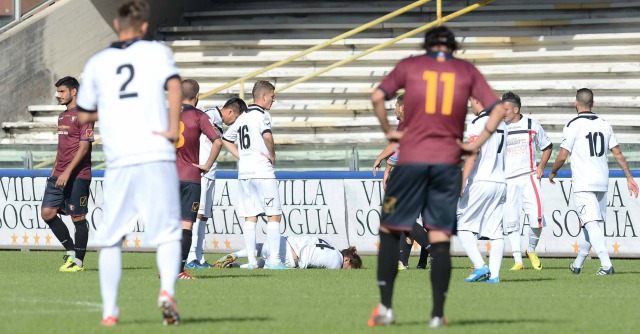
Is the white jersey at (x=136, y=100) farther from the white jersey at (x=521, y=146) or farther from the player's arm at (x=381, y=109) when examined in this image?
the white jersey at (x=521, y=146)

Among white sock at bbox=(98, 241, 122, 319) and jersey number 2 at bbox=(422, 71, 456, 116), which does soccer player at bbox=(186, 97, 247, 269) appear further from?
jersey number 2 at bbox=(422, 71, 456, 116)

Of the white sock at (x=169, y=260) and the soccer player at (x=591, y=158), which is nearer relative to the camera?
the white sock at (x=169, y=260)

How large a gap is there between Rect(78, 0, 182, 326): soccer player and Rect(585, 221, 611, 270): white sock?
25.9 feet

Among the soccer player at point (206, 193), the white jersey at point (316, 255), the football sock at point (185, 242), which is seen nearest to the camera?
the football sock at point (185, 242)

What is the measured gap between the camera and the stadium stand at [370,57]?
77.7 ft

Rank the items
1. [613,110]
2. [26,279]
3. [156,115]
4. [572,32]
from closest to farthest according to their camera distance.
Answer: [156,115] → [26,279] → [613,110] → [572,32]

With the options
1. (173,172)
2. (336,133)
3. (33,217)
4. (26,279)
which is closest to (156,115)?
(173,172)

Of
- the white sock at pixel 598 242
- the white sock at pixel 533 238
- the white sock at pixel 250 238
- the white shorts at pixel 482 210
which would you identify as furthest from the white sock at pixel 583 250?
the white sock at pixel 250 238

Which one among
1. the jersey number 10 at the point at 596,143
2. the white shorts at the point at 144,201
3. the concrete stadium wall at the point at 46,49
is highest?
the concrete stadium wall at the point at 46,49

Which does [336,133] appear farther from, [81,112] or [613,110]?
[81,112]

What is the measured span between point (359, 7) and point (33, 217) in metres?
9.64

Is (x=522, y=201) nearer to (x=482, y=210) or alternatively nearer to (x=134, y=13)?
(x=482, y=210)

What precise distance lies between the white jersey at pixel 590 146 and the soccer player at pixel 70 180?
5468 millimetres

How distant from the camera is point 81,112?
30.2ft
